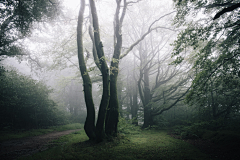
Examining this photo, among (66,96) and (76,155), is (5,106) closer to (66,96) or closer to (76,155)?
(76,155)

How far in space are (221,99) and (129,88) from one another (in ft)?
32.2

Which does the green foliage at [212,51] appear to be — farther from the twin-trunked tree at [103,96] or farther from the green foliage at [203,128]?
the twin-trunked tree at [103,96]

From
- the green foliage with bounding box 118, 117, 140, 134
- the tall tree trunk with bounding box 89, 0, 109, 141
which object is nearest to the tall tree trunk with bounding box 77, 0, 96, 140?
the tall tree trunk with bounding box 89, 0, 109, 141

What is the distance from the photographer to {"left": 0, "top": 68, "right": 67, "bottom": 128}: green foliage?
958 centimetres

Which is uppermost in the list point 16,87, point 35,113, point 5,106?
point 16,87

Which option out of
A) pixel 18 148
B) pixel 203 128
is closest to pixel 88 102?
pixel 18 148

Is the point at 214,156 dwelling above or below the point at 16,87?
below

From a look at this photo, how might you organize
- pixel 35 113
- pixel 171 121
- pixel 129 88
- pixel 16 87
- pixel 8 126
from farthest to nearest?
pixel 129 88 → pixel 171 121 → pixel 35 113 → pixel 16 87 → pixel 8 126

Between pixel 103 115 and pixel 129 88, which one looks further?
pixel 129 88

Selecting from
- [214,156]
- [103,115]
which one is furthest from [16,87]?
[214,156]

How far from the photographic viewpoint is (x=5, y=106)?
953 centimetres

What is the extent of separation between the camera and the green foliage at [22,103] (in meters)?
9.58

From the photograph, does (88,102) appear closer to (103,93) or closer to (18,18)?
(103,93)

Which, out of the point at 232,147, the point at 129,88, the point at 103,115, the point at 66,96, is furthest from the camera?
the point at 66,96
